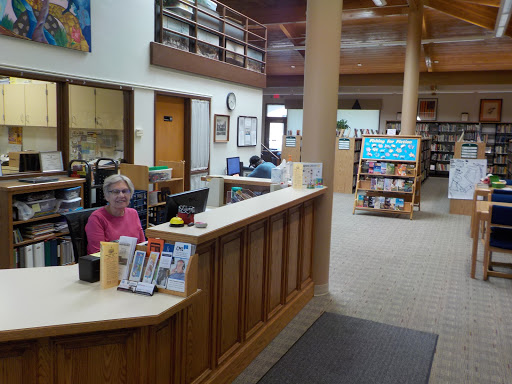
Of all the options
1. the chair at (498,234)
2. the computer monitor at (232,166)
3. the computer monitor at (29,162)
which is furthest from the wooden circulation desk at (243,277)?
the computer monitor at (232,166)

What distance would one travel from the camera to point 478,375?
3.16 metres

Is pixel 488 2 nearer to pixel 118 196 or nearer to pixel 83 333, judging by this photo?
pixel 118 196

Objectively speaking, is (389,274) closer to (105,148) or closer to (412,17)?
(105,148)

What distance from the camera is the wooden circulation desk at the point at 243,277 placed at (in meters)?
2.63

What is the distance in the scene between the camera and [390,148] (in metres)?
9.04

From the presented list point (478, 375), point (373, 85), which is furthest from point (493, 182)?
point (373, 85)

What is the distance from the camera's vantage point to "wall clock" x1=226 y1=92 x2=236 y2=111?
9531 millimetres

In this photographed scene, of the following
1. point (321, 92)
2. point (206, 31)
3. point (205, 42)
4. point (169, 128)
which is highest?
point (206, 31)

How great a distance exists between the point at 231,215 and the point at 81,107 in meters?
4.23

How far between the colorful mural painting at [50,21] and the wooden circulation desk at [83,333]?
142 inches

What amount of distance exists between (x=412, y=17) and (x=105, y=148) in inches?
289

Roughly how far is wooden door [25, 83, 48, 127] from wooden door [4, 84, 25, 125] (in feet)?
0.30

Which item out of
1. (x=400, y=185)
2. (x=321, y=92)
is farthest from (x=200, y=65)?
(x=321, y=92)

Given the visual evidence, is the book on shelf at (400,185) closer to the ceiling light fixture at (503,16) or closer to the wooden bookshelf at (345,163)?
the wooden bookshelf at (345,163)
